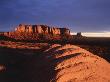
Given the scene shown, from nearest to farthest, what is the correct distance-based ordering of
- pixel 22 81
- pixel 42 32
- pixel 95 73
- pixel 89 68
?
pixel 95 73, pixel 89 68, pixel 22 81, pixel 42 32

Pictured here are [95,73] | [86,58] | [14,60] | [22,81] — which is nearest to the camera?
[95,73]

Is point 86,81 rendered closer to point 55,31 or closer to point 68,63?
point 68,63

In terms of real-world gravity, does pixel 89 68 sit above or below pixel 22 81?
above

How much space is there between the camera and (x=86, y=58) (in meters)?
14.4

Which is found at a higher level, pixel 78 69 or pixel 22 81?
pixel 78 69

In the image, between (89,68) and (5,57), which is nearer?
(89,68)

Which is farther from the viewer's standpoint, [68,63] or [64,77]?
[68,63]

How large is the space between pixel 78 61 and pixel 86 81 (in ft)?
11.8

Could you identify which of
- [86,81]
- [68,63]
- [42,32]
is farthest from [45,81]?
[42,32]

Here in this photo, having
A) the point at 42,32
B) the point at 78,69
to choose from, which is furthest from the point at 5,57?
the point at 42,32

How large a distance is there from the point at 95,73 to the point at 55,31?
100172mm

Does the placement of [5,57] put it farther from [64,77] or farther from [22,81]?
[64,77]

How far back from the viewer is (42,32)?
10588 cm

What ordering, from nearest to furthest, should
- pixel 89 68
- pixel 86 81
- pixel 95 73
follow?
pixel 86 81 → pixel 95 73 → pixel 89 68
